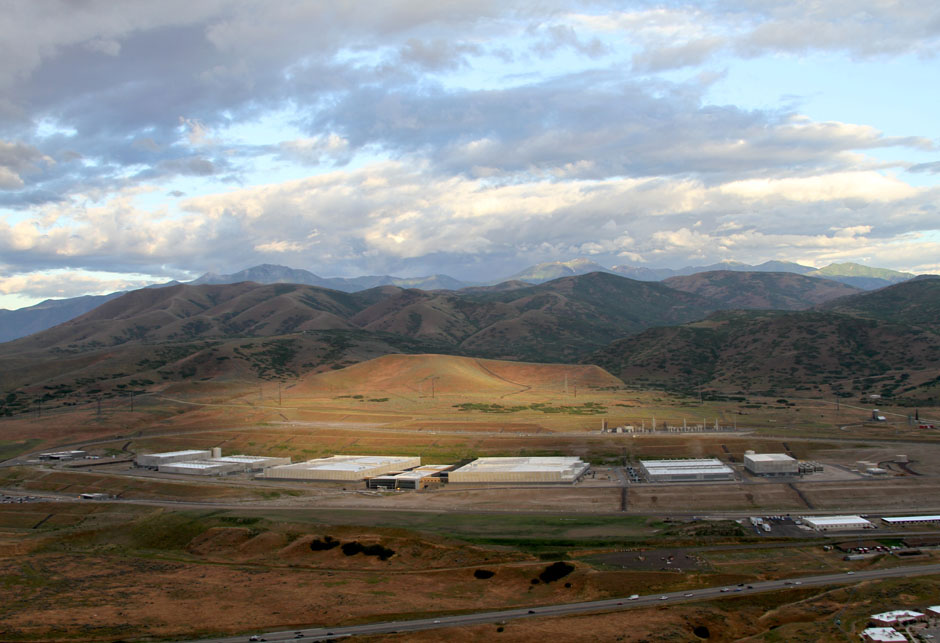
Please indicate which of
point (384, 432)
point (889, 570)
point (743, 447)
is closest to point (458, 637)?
point (889, 570)

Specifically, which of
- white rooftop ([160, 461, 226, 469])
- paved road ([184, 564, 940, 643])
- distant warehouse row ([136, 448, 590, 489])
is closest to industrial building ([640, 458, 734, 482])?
distant warehouse row ([136, 448, 590, 489])

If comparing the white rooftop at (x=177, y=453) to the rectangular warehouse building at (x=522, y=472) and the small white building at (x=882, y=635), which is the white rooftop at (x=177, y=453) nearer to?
the rectangular warehouse building at (x=522, y=472)

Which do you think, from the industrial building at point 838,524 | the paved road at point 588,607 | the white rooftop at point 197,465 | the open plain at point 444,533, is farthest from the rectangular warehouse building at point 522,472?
the paved road at point 588,607

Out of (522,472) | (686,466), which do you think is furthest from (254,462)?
(686,466)

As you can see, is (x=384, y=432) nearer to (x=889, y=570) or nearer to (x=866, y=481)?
(x=866, y=481)

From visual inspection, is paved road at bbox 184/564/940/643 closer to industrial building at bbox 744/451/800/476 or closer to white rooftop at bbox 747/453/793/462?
industrial building at bbox 744/451/800/476

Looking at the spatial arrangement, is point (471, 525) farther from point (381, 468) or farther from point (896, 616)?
point (896, 616)
